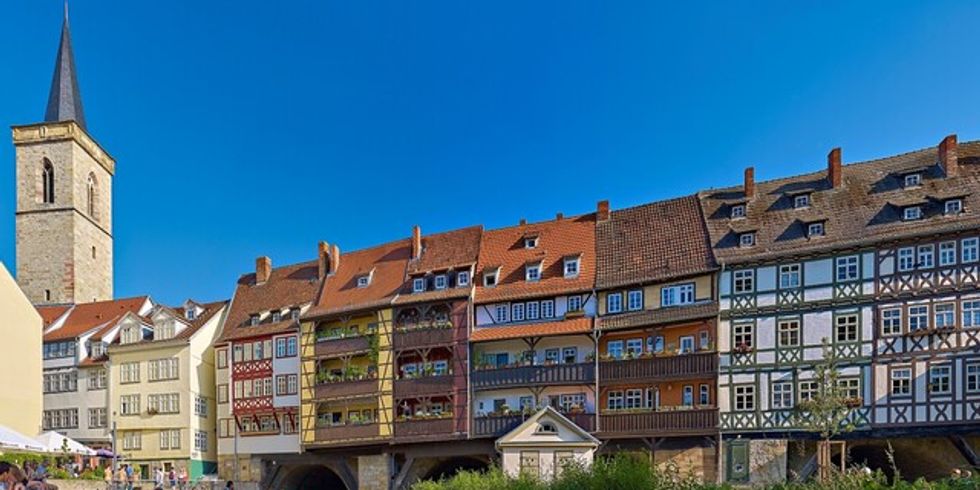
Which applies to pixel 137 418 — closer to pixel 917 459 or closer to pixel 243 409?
pixel 243 409

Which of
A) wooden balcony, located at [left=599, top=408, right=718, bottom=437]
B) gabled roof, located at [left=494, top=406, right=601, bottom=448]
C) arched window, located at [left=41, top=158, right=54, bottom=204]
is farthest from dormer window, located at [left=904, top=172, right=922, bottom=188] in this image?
arched window, located at [left=41, top=158, right=54, bottom=204]

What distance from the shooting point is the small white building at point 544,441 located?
95.9ft

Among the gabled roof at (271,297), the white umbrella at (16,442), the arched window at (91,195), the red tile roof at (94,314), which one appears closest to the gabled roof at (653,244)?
the gabled roof at (271,297)

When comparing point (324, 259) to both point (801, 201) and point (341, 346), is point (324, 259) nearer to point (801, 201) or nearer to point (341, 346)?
point (341, 346)

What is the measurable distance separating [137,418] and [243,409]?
22.1 feet

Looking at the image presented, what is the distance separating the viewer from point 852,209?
28.1 m

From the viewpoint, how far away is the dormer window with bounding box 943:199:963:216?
2584 centimetres

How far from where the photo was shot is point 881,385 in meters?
26.0

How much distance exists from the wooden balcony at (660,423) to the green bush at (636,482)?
388 inches

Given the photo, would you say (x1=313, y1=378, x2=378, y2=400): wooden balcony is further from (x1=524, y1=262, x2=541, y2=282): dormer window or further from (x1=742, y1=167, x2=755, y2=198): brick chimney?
(x1=742, y1=167, x2=755, y2=198): brick chimney

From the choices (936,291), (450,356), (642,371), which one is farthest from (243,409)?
(936,291)

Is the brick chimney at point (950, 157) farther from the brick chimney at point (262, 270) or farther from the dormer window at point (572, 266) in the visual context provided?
the brick chimney at point (262, 270)

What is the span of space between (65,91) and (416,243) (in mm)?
35658

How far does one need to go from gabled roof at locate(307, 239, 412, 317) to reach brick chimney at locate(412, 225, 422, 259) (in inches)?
16.8
